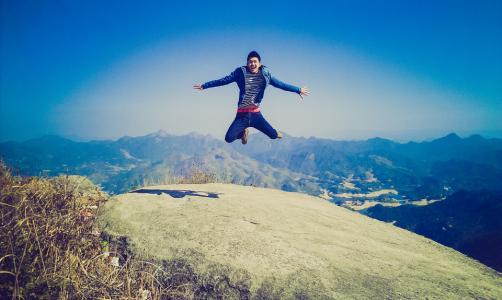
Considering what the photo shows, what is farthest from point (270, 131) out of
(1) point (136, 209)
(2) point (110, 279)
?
(2) point (110, 279)

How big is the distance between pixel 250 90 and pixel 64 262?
6603 mm

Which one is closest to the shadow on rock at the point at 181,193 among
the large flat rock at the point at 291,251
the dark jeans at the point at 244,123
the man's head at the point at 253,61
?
the large flat rock at the point at 291,251

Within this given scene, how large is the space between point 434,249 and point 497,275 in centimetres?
135

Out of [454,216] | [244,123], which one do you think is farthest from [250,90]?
[454,216]

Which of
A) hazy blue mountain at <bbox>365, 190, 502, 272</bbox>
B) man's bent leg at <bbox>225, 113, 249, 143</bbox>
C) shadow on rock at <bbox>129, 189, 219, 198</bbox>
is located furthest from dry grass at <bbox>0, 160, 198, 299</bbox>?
hazy blue mountain at <bbox>365, 190, 502, 272</bbox>

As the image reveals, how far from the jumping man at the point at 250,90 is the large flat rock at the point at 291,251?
2.55 meters

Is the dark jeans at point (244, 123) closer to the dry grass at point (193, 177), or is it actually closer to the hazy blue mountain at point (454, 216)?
the dry grass at point (193, 177)

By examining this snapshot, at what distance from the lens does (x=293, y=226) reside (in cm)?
682

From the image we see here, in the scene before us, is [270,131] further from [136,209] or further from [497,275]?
[497,275]

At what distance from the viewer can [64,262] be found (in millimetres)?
4379

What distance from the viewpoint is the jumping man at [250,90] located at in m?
9.02

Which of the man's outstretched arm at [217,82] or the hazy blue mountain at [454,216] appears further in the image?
the hazy blue mountain at [454,216]

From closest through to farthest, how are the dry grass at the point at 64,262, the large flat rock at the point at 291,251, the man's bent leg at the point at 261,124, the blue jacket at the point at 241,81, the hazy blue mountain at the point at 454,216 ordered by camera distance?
the dry grass at the point at 64,262 → the large flat rock at the point at 291,251 → the blue jacket at the point at 241,81 → the man's bent leg at the point at 261,124 → the hazy blue mountain at the point at 454,216

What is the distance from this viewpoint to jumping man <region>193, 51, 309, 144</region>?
→ 29.6 ft
